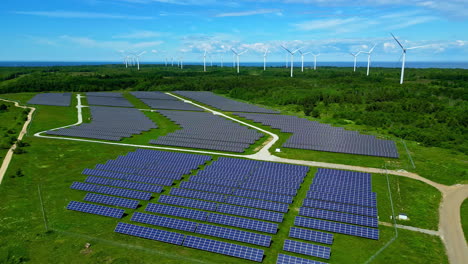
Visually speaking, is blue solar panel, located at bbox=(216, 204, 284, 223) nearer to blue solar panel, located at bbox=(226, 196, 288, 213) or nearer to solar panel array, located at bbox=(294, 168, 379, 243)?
blue solar panel, located at bbox=(226, 196, 288, 213)

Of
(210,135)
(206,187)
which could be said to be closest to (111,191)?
(206,187)

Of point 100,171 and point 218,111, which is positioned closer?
point 100,171

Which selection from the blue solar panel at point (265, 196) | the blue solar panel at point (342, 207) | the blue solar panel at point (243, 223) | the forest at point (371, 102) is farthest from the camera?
the forest at point (371, 102)

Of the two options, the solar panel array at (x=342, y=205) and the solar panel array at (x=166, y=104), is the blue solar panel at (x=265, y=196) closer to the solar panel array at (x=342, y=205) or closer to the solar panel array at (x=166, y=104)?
the solar panel array at (x=342, y=205)

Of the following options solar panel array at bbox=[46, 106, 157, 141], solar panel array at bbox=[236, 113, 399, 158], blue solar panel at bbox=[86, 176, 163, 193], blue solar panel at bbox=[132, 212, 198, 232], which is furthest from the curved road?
blue solar panel at bbox=[132, 212, 198, 232]

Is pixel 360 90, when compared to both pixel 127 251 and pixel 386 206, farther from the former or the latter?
pixel 127 251

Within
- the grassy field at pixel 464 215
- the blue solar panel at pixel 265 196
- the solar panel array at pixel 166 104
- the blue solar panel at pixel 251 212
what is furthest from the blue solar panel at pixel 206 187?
the solar panel array at pixel 166 104

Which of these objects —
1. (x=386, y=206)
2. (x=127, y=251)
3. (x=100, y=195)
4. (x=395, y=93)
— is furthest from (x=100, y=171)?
(x=395, y=93)
